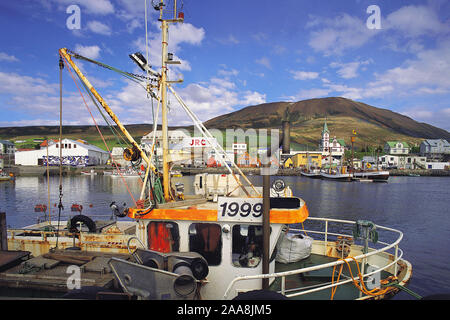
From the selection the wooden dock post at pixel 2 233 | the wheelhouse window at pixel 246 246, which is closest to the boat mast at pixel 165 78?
the wheelhouse window at pixel 246 246

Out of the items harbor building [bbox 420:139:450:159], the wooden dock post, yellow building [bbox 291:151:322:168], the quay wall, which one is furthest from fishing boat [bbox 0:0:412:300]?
harbor building [bbox 420:139:450:159]

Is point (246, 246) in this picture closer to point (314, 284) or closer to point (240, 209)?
point (240, 209)

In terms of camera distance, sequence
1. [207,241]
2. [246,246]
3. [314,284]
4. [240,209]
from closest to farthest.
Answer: [240,209] → [246,246] → [207,241] → [314,284]

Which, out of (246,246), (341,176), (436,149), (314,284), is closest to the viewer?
(246,246)

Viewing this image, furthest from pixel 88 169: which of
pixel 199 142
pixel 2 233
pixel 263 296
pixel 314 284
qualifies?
pixel 263 296

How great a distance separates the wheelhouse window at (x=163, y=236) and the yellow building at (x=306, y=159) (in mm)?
116341

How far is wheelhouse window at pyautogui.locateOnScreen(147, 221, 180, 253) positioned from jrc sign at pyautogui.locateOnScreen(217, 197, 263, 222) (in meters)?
1.44

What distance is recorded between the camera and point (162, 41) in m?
8.49

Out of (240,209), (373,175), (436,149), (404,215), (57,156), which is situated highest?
(436,149)

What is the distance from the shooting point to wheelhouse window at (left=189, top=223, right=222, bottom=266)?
7.10 m

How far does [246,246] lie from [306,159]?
12151cm

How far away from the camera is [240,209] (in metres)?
6.88

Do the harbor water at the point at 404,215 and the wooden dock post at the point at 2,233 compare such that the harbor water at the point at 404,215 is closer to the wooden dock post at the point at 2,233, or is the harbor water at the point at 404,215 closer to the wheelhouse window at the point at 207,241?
the wooden dock post at the point at 2,233
